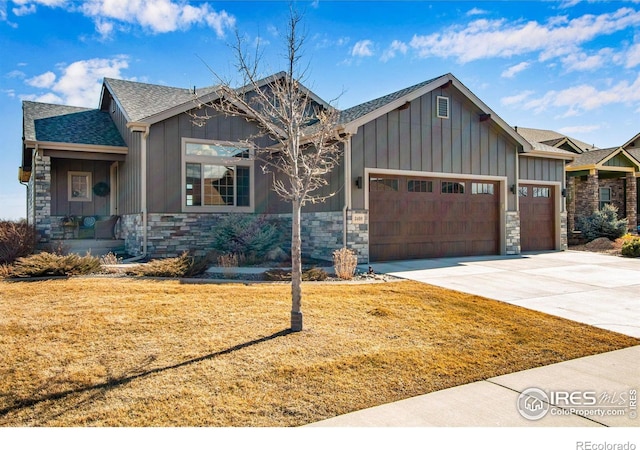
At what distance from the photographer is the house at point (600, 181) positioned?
1969 cm

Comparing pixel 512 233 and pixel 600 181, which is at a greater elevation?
pixel 600 181

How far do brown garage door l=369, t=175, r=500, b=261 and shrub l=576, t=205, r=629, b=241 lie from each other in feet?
21.8

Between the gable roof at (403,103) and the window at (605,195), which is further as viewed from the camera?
the window at (605,195)

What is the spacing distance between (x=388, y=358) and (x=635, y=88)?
486 inches

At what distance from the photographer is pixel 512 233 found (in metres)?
14.7

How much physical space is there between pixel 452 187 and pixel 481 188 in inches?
52.8

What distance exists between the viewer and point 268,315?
6031 millimetres

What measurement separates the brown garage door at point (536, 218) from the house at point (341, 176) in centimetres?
8

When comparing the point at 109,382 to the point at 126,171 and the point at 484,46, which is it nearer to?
the point at 484,46

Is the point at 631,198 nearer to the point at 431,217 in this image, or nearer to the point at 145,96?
the point at 431,217

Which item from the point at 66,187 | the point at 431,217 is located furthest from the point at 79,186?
the point at 431,217

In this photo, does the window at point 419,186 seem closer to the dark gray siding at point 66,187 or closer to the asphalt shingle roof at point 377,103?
the asphalt shingle roof at point 377,103

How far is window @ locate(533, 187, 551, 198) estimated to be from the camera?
52.6 ft

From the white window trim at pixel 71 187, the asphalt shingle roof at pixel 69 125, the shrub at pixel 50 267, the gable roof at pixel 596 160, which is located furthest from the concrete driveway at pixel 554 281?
the white window trim at pixel 71 187
